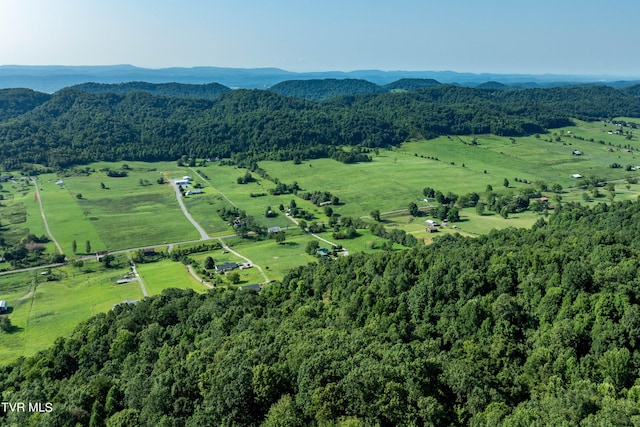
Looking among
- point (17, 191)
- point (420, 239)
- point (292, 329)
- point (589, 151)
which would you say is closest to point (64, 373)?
point (292, 329)

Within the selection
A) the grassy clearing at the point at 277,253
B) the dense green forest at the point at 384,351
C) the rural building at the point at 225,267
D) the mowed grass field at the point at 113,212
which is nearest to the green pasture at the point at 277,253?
the grassy clearing at the point at 277,253

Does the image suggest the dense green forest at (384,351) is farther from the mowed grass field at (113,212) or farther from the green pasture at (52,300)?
the mowed grass field at (113,212)

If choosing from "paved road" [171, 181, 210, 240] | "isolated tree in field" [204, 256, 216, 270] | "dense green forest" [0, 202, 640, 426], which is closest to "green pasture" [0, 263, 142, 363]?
"dense green forest" [0, 202, 640, 426]

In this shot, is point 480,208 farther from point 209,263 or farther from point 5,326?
point 5,326

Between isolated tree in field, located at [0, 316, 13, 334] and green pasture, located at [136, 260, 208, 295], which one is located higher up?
green pasture, located at [136, 260, 208, 295]

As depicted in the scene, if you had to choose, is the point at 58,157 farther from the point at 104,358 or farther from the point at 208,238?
the point at 104,358

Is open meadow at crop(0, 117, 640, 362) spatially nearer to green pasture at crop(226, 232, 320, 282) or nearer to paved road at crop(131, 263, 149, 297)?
green pasture at crop(226, 232, 320, 282)
